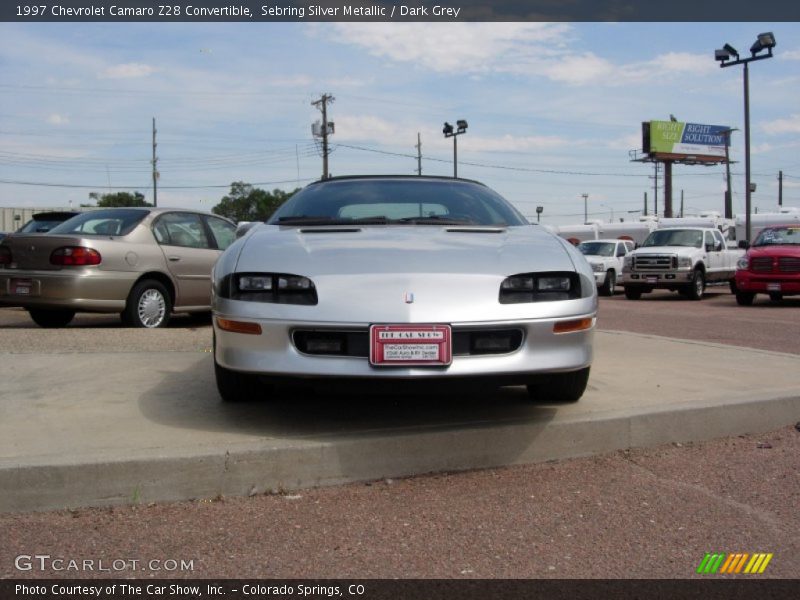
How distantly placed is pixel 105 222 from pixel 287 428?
5829mm

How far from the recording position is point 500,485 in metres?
3.69

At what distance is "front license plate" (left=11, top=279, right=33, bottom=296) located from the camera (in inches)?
326

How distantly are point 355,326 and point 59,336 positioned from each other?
4974mm

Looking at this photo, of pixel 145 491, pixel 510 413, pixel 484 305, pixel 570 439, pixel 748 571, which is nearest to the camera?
pixel 748 571

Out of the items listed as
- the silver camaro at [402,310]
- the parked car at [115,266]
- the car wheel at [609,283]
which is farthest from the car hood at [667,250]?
the silver camaro at [402,310]

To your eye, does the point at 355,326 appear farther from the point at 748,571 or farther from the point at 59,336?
the point at 59,336

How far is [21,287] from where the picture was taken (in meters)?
8.33

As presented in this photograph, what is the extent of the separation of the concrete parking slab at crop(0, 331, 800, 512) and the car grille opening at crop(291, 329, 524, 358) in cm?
42

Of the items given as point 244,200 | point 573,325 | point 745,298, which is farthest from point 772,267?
point 244,200

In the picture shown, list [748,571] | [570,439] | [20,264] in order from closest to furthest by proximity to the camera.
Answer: [748,571]
[570,439]
[20,264]

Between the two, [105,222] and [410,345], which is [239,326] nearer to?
[410,345]

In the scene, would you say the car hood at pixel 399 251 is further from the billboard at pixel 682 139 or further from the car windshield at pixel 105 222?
the billboard at pixel 682 139

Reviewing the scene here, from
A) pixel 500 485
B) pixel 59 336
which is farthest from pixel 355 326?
pixel 59 336

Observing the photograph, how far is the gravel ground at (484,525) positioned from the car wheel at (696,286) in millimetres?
15433
